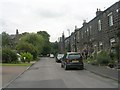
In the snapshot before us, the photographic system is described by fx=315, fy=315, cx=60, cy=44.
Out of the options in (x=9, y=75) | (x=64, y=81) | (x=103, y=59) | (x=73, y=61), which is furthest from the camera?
(x=103, y=59)

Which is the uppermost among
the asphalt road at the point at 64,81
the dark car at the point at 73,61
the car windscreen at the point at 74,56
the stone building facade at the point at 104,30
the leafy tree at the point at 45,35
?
the leafy tree at the point at 45,35

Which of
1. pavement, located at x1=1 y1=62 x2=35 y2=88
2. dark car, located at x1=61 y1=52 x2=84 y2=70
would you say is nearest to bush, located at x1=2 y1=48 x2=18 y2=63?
dark car, located at x1=61 y1=52 x2=84 y2=70

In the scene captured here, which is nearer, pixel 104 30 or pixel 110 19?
pixel 110 19

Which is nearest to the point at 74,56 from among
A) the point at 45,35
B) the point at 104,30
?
the point at 104,30

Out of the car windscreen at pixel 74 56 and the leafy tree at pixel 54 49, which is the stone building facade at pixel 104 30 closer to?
the car windscreen at pixel 74 56

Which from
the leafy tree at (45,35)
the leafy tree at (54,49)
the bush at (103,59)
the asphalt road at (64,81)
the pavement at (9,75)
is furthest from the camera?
the leafy tree at (54,49)

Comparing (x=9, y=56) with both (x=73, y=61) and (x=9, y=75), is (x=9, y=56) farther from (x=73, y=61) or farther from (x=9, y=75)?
(x=9, y=75)

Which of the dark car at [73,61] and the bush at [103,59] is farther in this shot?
the bush at [103,59]

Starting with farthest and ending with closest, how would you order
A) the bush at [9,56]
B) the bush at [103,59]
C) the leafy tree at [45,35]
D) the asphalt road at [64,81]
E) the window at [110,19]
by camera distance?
the leafy tree at [45,35] < the bush at [9,56] < the window at [110,19] < the bush at [103,59] < the asphalt road at [64,81]

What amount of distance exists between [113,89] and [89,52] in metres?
33.8

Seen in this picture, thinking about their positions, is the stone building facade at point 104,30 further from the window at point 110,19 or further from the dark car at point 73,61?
the dark car at point 73,61

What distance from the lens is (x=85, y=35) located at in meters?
52.5

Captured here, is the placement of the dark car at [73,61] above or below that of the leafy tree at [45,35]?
below

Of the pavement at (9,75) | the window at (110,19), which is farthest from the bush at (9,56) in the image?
the pavement at (9,75)
